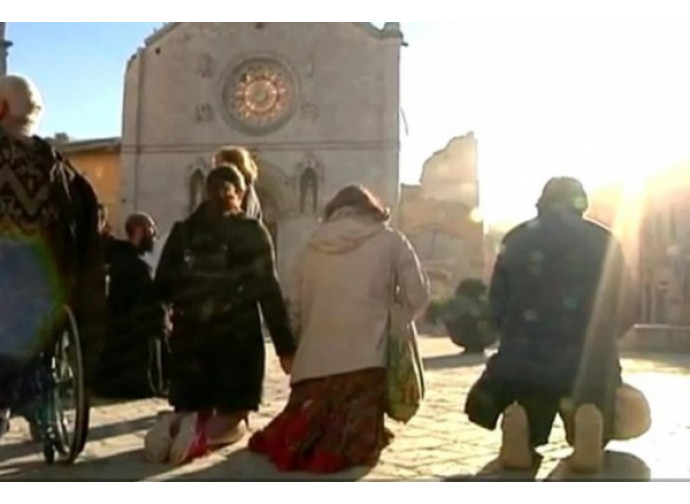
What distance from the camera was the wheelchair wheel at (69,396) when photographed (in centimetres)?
382

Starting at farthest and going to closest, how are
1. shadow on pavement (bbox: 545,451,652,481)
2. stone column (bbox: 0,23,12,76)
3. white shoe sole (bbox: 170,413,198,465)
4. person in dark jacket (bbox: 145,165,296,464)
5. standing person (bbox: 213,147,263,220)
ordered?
stone column (bbox: 0,23,12,76) → standing person (bbox: 213,147,263,220) → person in dark jacket (bbox: 145,165,296,464) → white shoe sole (bbox: 170,413,198,465) → shadow on pavement (bbox: 545,451,652,481)

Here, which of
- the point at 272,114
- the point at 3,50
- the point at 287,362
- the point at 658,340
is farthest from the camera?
the point at 272,114

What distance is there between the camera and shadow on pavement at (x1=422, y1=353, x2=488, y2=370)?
34.5 ft

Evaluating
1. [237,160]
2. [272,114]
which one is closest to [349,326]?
[237,160]

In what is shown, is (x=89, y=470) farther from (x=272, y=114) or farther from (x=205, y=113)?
(x=205, y=113)

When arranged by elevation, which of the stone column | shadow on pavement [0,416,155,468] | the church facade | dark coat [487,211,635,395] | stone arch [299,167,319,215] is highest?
the church facade

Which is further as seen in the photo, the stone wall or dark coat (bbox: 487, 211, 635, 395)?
the stone wall

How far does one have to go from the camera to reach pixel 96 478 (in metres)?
3.71

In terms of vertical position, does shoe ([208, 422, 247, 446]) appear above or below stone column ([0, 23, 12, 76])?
below

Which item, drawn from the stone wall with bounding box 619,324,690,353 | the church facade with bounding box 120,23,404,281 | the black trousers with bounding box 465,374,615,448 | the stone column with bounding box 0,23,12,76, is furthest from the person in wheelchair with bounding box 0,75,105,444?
the church facade with bounding box 120,23,404,281

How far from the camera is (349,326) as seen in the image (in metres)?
4.23

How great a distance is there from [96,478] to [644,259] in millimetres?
20782

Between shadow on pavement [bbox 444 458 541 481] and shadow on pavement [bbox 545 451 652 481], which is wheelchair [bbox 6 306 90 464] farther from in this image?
shadow on pavement [bbox 545 451 652 481]

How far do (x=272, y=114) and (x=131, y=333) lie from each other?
1984 cm
